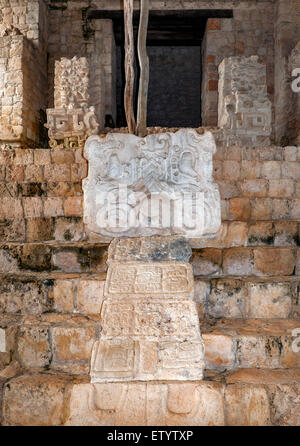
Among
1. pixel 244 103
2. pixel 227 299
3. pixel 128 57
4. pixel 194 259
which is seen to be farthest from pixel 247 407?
pixel 244 103

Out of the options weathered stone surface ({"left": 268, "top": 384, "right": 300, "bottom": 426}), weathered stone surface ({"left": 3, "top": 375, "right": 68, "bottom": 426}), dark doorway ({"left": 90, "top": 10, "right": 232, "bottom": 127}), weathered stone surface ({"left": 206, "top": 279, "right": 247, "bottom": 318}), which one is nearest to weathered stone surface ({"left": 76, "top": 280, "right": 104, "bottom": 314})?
weathered stone surface ({"left": 3, "top": 375, "right": 68, "bottom": 426})

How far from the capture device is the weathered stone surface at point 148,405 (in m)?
1.71

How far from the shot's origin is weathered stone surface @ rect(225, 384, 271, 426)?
68.6 inches

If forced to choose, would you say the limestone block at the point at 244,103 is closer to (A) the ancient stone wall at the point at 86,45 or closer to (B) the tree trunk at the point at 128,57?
(B) the tree trunk at the point at 128,57

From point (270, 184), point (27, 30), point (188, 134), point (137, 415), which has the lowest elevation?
point (137, 415)

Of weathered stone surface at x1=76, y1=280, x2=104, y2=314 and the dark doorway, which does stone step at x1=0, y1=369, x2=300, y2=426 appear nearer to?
weathered stone surface at x1=76, y1=280, x2=104, y2=314

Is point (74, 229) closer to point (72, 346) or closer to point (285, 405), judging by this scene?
point (72, 346)

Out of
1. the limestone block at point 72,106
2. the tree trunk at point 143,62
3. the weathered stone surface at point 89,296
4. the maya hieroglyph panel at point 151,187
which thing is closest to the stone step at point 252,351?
the weathered stone surface at point 89,296

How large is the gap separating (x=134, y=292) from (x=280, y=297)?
1.10 metres

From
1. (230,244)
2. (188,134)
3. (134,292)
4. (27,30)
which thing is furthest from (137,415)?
(27,30)

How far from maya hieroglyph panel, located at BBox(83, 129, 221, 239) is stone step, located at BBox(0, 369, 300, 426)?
4.29 feet

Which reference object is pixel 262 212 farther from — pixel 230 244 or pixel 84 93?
pixel 84 93

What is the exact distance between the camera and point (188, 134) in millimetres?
2939

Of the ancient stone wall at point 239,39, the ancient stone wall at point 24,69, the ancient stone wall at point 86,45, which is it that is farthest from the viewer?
the ancient stone wall at point 86,45
